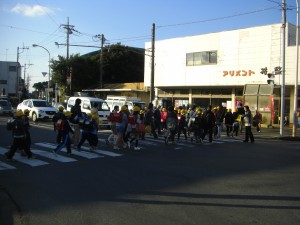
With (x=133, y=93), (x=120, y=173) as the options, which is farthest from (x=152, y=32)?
(x=120, y=173)

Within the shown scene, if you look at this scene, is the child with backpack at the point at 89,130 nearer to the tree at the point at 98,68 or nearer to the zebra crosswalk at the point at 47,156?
the zebra crosswalk at the point at 47,156

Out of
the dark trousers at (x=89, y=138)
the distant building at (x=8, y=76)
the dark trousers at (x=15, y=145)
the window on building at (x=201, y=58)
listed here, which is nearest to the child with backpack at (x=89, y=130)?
the dark trousers at (x=89, y=138)

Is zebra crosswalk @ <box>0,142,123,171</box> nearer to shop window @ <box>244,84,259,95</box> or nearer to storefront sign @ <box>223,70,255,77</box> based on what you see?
shop window @ <box>244,84,259,95</box>

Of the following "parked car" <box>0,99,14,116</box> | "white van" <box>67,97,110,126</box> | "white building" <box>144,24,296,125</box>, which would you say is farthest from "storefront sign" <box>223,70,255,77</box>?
"parked car" <box>0,99,14,116</box>

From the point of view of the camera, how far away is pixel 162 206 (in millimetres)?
6742

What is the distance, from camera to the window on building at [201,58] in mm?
34250

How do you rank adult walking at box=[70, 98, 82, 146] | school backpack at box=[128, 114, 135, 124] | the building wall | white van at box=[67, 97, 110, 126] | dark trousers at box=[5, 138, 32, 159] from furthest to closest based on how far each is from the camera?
the building wall < white van at box=[67, 97, 110, 126] < school backpack at box=[128, 114, 135, 124] < adult walking at box=[70, 98, 82, 146] < dark trousers at box=[5, 138, 32, 159]

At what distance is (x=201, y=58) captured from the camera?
35.3m

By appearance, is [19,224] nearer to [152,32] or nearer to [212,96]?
[152,32]

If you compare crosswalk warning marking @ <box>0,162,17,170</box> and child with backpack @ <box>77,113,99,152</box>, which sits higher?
child with backpack @ <box>77,113,99,152</box>

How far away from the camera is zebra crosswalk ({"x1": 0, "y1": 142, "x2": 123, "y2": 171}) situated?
1123cm

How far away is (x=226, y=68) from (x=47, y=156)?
23.1 m

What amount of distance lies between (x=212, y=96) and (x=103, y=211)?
97.7 ft

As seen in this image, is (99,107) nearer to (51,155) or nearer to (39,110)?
(39,110)
